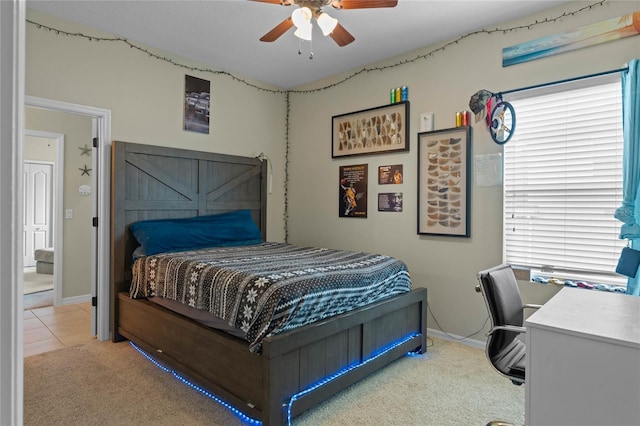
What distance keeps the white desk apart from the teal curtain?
1219mm

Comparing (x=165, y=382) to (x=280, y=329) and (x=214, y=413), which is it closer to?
(x=214, y=413)

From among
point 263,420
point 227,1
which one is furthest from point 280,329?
point 227,1

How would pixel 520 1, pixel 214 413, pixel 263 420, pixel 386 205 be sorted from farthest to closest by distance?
pixel 386 205 → pixel 520 1 → pixel 214 413 → pixel 263 420

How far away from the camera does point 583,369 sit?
125cm

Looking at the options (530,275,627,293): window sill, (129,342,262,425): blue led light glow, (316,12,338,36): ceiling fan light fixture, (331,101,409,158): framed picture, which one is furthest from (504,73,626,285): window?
(129,342,262,425): blue led light glow

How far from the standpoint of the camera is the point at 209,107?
13.4ft

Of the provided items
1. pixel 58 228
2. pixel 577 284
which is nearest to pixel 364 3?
pixel 577 284

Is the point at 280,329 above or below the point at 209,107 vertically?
below

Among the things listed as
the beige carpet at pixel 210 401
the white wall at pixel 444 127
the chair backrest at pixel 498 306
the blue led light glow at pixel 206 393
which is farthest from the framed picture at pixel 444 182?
the blue led light glow at pixel 206 393

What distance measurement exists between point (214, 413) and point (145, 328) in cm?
112

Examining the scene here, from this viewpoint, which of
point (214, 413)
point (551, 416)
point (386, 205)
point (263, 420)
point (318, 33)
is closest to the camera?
point (551, 416)

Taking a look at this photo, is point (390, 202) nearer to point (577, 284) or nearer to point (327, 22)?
point (577, 284)

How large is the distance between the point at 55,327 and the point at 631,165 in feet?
16.5

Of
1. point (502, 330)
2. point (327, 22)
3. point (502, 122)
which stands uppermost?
point (327, 22)
